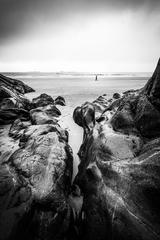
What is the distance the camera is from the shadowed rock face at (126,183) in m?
1.77

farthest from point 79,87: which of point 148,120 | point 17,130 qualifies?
point 148,120

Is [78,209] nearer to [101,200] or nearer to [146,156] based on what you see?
[101,200]

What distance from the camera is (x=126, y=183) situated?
2094 mm

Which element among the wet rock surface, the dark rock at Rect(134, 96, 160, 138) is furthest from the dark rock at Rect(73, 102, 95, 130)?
the dark rock at Rect(134, 96, 160, 138)

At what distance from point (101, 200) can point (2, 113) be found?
600cm

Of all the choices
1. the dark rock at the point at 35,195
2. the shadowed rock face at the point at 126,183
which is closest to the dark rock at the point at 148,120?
the shadowed rock face at the point at 126,183

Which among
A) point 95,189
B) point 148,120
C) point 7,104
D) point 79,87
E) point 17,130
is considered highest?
point 148,120

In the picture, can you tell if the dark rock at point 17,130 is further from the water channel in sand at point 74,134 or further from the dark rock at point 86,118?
the dark rock at point 86,118

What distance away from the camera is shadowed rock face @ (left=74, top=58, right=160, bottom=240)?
1.77m

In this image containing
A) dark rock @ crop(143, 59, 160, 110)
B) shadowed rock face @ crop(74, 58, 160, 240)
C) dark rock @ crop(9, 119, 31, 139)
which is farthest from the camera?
dark rock @ crop(9, 119, 31, 139)

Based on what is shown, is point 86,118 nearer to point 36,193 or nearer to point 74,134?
point 74,134

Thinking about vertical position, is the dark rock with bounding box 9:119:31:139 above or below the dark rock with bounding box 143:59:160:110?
below

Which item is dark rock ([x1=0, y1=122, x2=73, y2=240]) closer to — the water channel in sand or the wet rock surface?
the wet rock surface

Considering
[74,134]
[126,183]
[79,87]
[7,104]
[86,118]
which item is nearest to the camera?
[126,183]
